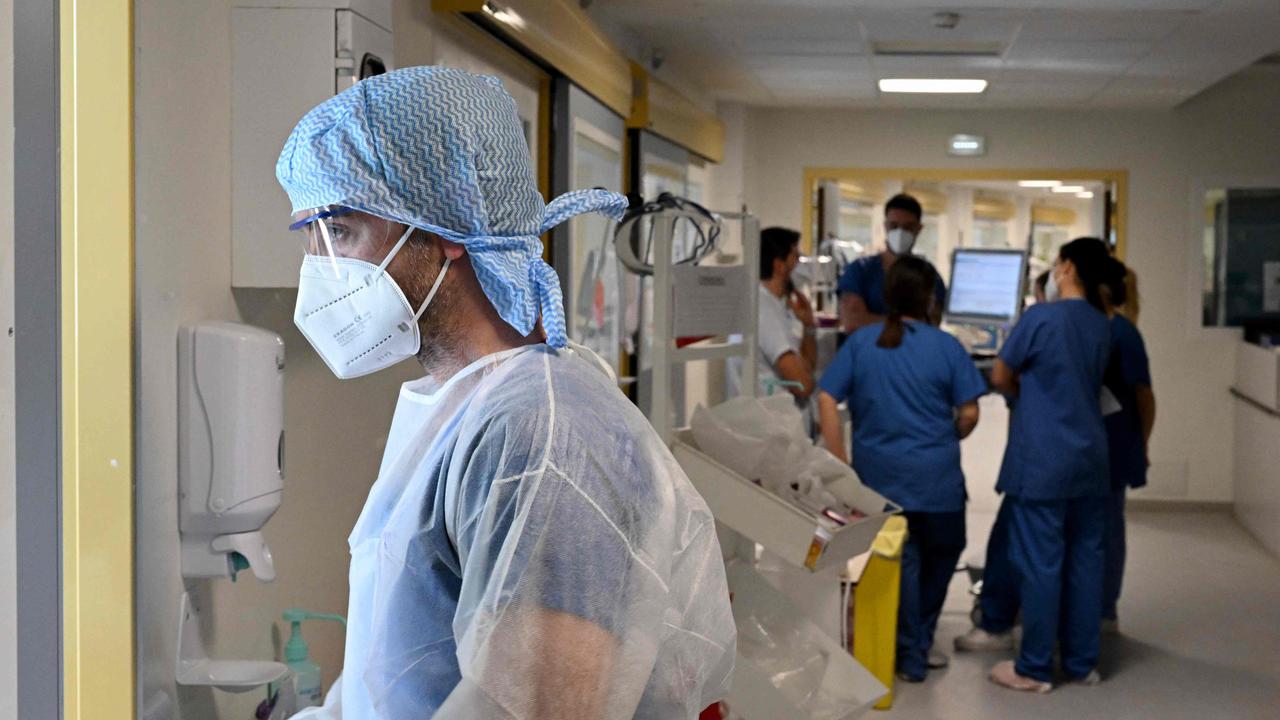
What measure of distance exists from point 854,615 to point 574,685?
125 inches

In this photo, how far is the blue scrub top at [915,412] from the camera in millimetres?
4305

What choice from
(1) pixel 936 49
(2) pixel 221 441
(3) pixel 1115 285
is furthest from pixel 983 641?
(2) pixel 221 441

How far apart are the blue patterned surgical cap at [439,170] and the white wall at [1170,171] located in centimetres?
677

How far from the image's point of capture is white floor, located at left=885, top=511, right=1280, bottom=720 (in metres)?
4.32

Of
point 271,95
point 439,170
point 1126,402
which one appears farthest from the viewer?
point 1126,402

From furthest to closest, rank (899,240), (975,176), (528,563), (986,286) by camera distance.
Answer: (975,176), (986,286), (899,240), (528,563)

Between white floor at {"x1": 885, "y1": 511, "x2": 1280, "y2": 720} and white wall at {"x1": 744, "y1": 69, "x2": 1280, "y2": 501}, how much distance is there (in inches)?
39.8

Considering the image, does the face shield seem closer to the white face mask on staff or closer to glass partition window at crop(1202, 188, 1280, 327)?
the white face mask on staff

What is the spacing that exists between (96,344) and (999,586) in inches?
156

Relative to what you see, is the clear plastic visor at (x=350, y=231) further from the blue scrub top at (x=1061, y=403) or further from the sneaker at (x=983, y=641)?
the sneaker at (x=983, y=641)

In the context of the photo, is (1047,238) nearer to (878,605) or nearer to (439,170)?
(878,605)

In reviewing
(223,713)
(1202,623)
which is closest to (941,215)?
(1202,623)

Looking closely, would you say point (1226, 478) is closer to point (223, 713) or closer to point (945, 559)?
point (945, 559)

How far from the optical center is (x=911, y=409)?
14.1 feet
